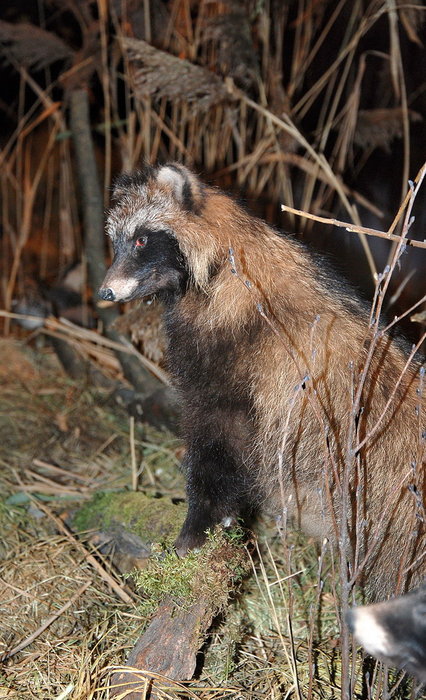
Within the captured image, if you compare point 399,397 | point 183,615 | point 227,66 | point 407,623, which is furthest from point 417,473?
point 227,66

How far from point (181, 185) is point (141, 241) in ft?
0.91

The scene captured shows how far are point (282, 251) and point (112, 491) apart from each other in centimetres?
177

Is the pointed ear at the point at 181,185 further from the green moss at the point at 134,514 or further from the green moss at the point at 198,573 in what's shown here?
the green moss at the point at 134,514

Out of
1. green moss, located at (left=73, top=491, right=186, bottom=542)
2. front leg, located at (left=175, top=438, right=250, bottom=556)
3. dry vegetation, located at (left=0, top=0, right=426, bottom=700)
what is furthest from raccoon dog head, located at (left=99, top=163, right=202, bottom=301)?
green moss, located at (left=73, top=491, right=186, bottom=542)

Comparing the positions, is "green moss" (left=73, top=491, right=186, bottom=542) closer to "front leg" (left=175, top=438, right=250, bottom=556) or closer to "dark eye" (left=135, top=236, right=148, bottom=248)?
"front leg" (left=175, top=438, right=250, bottom=556)

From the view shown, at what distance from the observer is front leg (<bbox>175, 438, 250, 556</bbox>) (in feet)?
8.49

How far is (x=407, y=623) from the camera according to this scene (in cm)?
165

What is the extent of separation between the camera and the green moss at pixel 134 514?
10.1 ft

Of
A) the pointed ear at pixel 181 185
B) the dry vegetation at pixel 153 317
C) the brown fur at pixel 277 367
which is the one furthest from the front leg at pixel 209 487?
the pointed ear at pixel 181 185

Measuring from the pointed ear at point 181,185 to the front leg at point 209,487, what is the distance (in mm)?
951

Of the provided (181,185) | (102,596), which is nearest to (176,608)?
(102,596)

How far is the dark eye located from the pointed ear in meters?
0.20

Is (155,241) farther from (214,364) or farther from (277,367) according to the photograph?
(277,367)

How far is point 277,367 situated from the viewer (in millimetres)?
2434
